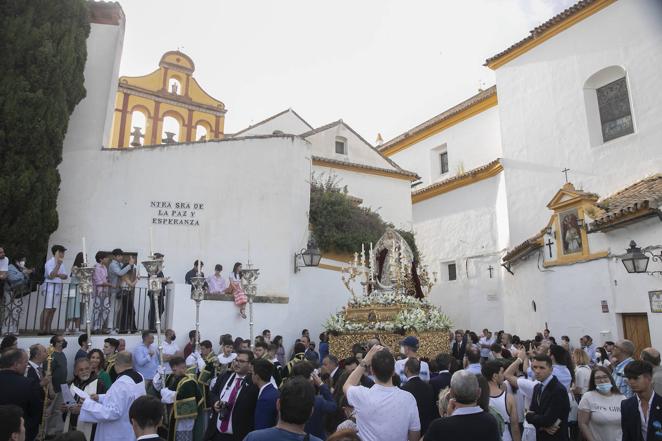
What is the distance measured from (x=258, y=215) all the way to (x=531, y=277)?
10.8m

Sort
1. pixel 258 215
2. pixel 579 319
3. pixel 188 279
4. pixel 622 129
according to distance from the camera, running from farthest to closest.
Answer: pixel 622 129 < pixel 579 319 < pixel 258 215 < pixel 188 279

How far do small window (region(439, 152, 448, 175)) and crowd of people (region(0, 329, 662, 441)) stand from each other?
21.6m

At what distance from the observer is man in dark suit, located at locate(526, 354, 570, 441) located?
15.5 feet

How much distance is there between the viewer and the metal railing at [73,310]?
9734mm

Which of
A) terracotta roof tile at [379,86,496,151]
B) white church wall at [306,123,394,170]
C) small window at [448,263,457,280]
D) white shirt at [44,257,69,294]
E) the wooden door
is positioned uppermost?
terracotta roof tile at [379,86,496,151]

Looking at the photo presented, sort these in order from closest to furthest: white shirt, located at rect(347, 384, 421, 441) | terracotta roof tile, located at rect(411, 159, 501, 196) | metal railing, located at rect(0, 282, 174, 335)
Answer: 1. white shirt, located at rect(347, 384, 421, 441)
2. metal railing, located at rect(0, 282, 174, 335)
3. terracotta roof tile, located at rect(411, 159, 501, 196)

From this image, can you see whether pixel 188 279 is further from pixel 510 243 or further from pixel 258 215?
pixel 510 243

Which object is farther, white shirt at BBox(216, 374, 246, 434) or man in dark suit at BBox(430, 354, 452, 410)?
man in dark suit at BBox(430, 354, 452, 410)

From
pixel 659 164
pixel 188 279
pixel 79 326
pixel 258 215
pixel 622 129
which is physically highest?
pixel 622 129

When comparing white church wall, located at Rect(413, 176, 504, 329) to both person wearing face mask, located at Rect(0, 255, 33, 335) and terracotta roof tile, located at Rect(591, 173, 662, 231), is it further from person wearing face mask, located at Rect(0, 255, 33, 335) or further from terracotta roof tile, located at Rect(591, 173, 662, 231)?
person wearing face mask, located at Rect(0, 255, 33, 335)

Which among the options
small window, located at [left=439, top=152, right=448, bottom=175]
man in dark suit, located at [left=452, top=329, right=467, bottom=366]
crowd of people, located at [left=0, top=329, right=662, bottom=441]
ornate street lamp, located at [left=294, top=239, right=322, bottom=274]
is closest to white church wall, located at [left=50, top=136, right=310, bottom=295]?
ornate street lamp, located at [left=294, top=239, right=322, bottom=274]

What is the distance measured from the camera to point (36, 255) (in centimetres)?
1138

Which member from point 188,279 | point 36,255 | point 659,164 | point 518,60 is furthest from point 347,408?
point 518,60

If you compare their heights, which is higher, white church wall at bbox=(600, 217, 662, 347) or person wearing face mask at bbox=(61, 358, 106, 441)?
white church wall at bbox=(600, 217, 662, 347)
